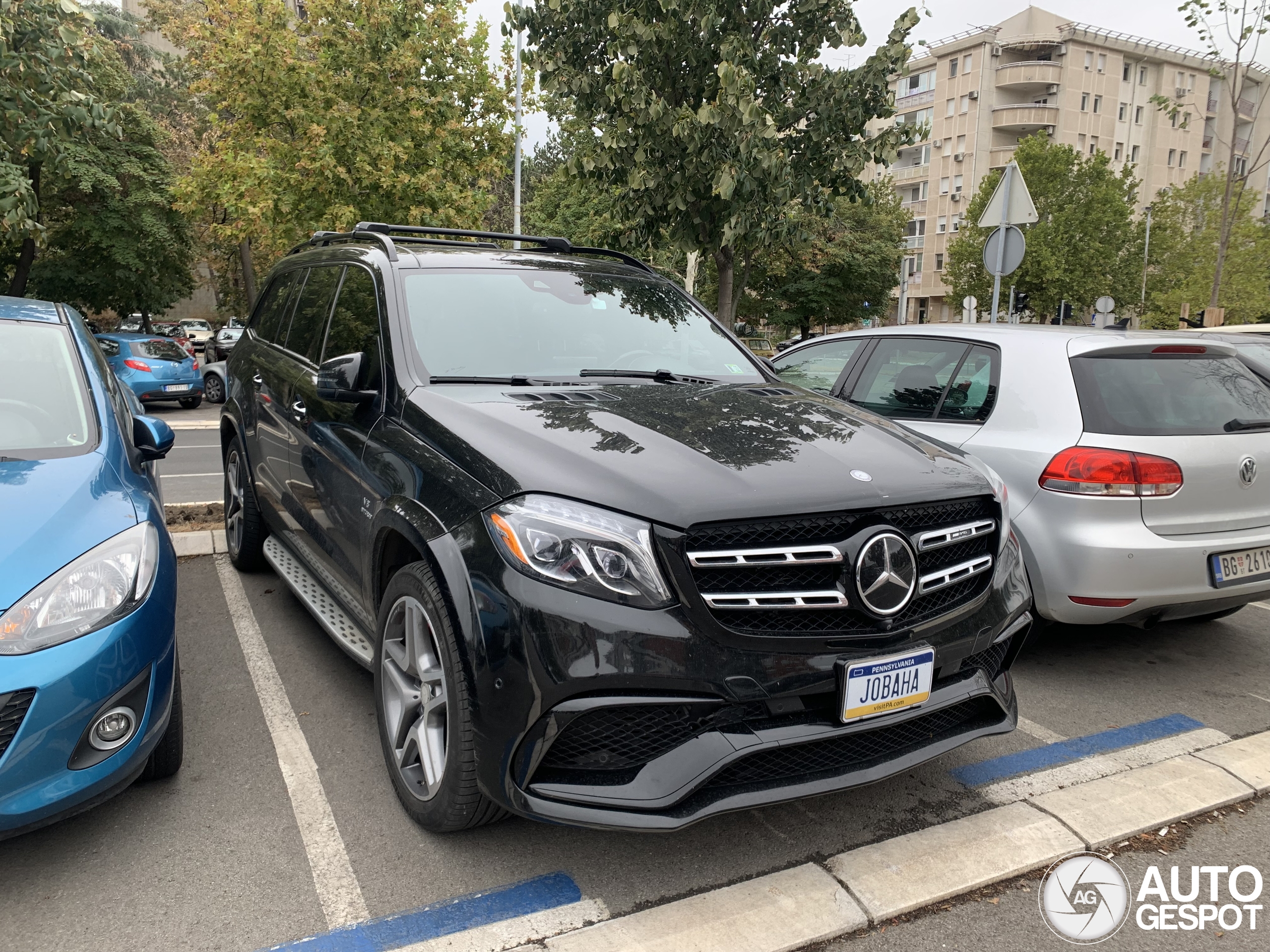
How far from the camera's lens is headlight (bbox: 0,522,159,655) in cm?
237

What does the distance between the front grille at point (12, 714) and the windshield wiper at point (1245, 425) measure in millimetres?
4561

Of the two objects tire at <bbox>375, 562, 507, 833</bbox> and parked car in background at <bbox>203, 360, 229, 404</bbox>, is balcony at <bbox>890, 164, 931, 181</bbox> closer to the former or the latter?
parked car in background at <bbox>203, 360, 229, 404</bbox>

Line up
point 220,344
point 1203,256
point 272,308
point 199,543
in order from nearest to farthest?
point 272,308
point 199,543
point 220,344
point 1203,256

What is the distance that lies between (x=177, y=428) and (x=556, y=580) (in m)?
14.7

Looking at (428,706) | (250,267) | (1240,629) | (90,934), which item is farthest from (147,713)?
(250,267)

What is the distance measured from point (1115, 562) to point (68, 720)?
3.75m

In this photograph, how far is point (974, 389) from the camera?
4.64m

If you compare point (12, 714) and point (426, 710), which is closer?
point (12, 714)

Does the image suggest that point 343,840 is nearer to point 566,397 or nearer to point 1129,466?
point 566,397

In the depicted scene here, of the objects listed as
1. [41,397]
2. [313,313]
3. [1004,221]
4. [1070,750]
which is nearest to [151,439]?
[41,397]

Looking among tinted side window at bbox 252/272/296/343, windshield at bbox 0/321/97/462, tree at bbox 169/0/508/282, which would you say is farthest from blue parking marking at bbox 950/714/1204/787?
tree at bbox 169/0/508/282

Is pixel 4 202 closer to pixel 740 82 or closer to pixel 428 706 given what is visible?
pixel 740 82

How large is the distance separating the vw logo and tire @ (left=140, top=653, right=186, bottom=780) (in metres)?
2.14

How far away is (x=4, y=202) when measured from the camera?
25.1ft
